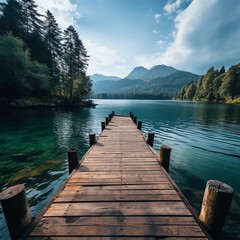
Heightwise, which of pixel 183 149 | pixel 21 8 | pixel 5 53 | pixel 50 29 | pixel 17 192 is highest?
pixel 21 8

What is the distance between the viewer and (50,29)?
42.2 m

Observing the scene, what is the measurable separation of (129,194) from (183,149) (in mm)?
9180

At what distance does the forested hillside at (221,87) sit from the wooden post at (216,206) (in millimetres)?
75455

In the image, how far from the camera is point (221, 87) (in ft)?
215

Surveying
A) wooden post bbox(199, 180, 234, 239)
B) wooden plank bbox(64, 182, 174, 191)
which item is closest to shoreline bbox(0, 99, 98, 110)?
wooden plank bbox(64, 182, 174, 191)

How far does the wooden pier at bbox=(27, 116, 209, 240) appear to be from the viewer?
2.63 metres

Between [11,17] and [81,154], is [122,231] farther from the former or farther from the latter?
[11,17]

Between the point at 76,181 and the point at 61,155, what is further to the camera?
the point at 61,155

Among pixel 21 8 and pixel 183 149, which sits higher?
pixel 21 8

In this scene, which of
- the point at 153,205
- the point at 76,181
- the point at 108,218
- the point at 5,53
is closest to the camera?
the point at 108,218

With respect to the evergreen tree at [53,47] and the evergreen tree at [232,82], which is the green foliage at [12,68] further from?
the evergreen tree at [232,82]

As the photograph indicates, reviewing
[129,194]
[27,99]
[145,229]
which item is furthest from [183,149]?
[27,99]

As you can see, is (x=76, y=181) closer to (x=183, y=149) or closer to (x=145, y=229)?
(x=145, y=229)

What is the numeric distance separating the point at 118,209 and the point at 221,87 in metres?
79.4
